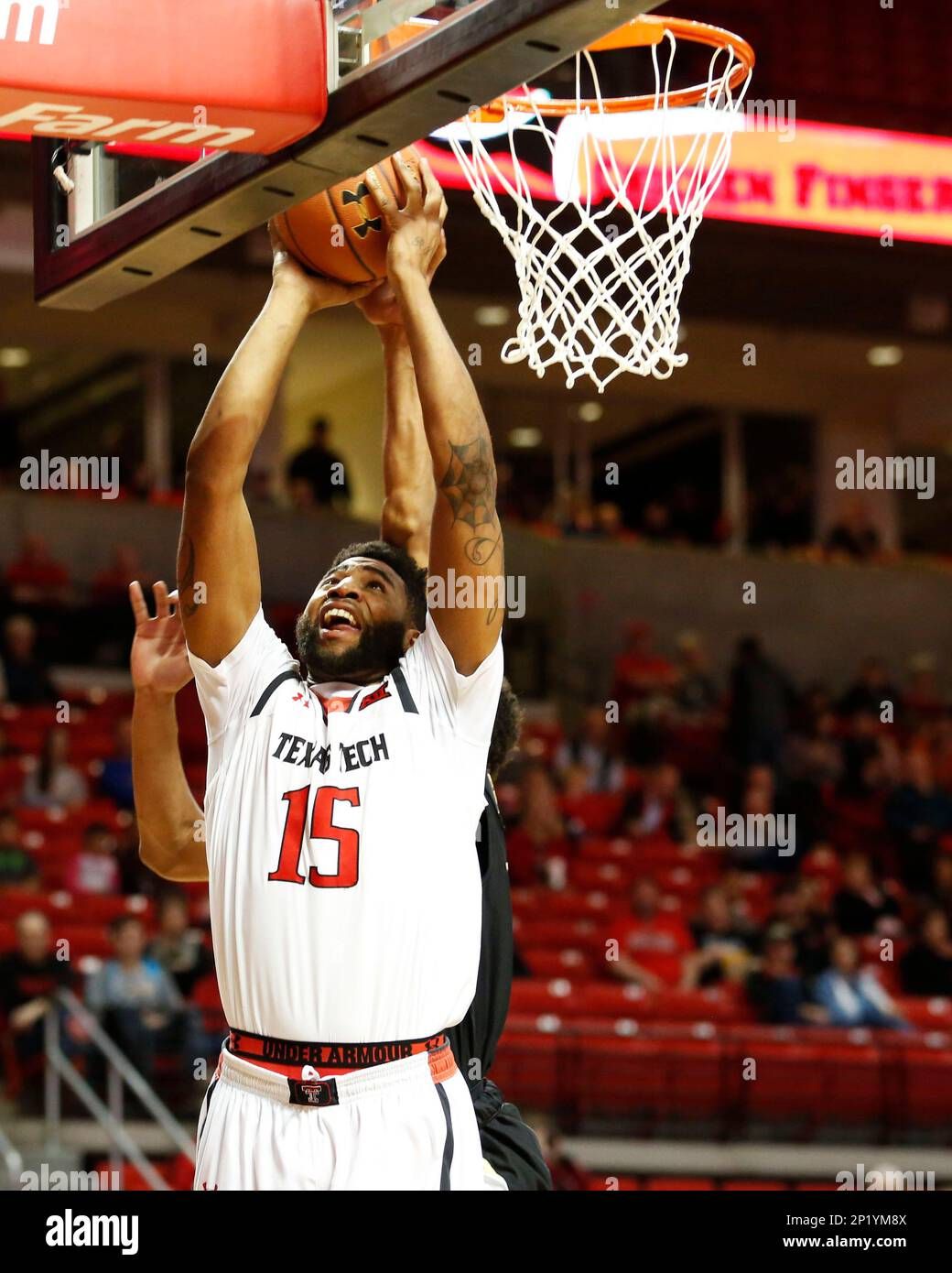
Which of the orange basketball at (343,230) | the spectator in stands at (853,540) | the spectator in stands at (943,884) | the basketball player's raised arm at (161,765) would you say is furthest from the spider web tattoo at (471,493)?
the spectator in stands at (853,540)

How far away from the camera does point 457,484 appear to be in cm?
376

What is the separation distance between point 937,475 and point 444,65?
1777 centimetres

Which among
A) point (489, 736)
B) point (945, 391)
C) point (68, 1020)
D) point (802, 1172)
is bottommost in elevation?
point (802, 1172)

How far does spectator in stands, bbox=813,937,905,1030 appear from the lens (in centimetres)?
1173

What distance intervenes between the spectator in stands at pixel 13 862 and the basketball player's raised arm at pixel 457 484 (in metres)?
7.53

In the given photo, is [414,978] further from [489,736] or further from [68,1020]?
[68,1020]

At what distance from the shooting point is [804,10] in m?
12.2

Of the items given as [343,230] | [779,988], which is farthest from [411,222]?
[779,988]

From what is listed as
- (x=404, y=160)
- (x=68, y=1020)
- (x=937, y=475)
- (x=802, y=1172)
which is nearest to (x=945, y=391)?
(x=937, y=475)

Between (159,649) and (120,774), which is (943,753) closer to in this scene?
(120,774)

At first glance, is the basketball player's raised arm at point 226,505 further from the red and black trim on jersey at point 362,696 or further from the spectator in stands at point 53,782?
the spectator in stands at point 53,782

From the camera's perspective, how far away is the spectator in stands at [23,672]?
44.4ft

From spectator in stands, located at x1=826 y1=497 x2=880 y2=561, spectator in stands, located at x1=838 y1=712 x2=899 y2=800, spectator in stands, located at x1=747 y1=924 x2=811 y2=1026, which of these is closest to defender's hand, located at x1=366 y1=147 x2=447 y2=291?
spectator in stands, located at x1=747 y1=924 x2=811 y2=1026

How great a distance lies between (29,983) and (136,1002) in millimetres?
500
